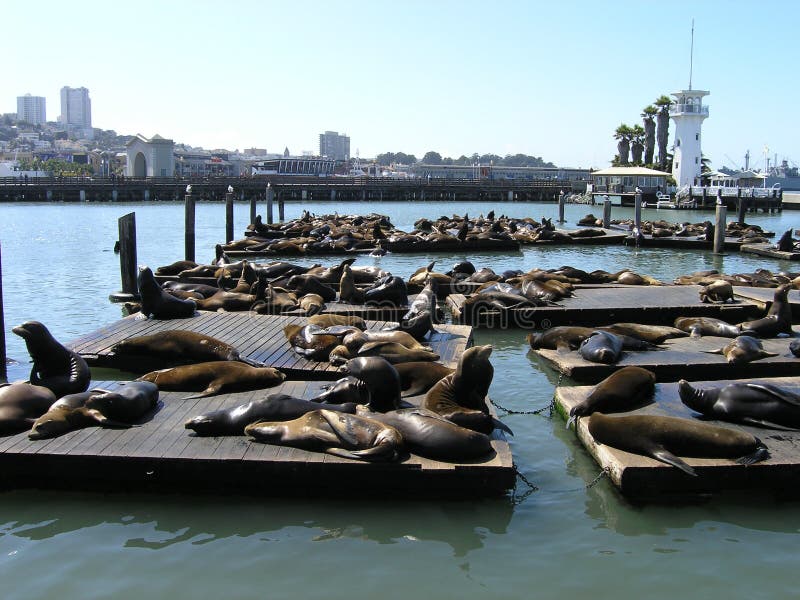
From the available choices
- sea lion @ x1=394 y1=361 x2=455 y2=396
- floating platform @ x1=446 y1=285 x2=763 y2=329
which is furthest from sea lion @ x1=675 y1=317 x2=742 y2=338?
sea lion @ x1=394 y1=361 x2=455 y2=396

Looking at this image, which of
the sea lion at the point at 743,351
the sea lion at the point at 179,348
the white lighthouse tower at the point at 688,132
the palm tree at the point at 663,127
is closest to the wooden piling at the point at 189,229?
the sea lion at the point at 179,348

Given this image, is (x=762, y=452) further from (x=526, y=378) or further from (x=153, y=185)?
(x=153, y=185)

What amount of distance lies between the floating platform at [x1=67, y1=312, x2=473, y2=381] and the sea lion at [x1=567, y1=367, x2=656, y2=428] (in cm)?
125

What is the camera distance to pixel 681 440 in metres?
5.17

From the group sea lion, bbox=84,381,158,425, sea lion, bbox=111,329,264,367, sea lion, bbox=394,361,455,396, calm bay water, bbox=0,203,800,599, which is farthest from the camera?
sea lion, bbox=111,329,264,367

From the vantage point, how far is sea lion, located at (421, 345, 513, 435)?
5352mm

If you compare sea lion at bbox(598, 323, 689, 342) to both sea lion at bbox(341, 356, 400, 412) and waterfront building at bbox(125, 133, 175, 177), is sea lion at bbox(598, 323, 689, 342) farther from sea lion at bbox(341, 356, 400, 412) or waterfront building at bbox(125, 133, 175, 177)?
waterfront building at bbox(125, 133, 175, 177)

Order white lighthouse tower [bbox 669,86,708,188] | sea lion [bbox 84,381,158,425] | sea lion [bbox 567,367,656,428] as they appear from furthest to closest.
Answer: white lighthouse tower [bbox 669,86,708,188] < sea lion [bbox 567,367,656,428] < sea lion [bbox 84,381,158,425]

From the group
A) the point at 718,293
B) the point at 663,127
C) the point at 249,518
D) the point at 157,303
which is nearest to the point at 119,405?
the point at 249,518

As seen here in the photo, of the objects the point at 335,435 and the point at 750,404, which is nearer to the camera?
the point at 335,435

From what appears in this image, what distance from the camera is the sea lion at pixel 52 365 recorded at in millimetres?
6055

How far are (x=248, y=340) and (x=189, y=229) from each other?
38.8ft

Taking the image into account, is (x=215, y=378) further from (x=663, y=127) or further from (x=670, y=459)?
(x=663, y=127)

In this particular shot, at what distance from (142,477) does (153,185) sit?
191 feet
